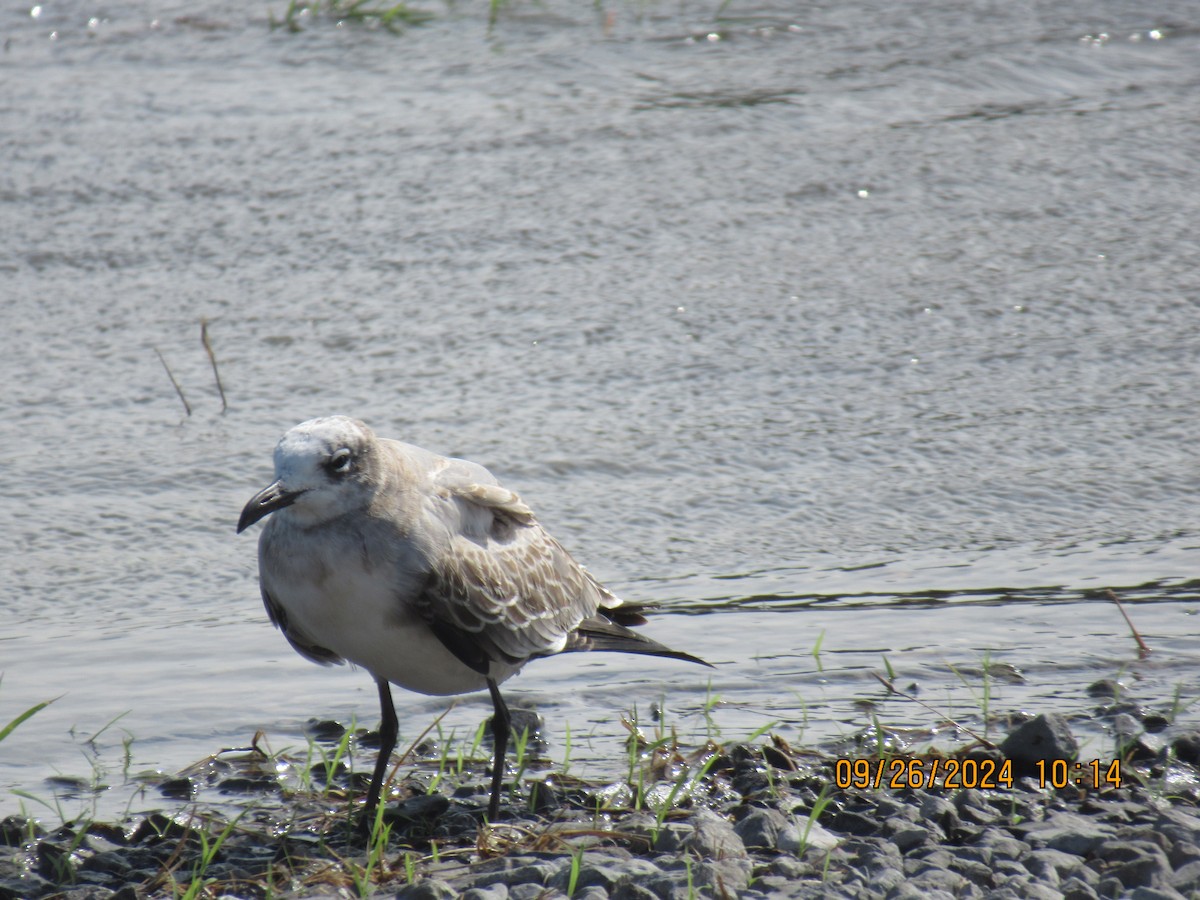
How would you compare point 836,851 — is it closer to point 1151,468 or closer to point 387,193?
point 1151,468

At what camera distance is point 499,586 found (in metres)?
4.50

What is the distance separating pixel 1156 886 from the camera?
3424 mm

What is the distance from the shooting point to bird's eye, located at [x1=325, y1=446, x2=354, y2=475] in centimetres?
412

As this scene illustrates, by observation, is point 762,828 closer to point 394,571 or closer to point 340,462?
point 394,571

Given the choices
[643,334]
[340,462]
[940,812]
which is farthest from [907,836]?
[643,334]

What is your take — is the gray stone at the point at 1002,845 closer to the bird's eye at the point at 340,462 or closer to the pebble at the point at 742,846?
the pebble at the point at 742,846

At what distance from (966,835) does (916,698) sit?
2.89ft

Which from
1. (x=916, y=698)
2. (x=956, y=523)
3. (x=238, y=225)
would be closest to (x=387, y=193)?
(x=238, y=225)

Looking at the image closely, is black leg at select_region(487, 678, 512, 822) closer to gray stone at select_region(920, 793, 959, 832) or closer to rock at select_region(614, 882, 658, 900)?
rock at select_region(614, 882, 658, 900)

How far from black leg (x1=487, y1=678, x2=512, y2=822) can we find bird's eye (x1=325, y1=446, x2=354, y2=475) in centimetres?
74

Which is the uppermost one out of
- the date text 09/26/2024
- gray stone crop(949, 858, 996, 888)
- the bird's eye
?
the bird's eye

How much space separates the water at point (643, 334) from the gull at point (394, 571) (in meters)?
0.39

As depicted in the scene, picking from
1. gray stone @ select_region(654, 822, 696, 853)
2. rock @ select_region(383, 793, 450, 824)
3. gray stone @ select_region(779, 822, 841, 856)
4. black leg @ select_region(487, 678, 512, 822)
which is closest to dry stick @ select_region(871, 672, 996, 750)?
gray stone @ select_region(779, 822, 841, 856)

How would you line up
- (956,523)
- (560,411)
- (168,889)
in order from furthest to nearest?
(560,411) < (956,523) < (168,889)
